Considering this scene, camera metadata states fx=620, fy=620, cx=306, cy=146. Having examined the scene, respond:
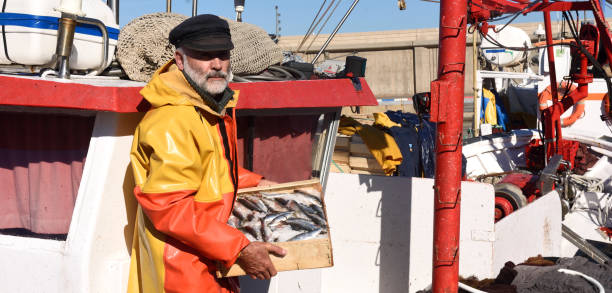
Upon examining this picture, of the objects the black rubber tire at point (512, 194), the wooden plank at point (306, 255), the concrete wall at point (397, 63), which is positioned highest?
the concrete wall at point (397, 63)

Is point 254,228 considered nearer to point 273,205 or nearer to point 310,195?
point 273,205

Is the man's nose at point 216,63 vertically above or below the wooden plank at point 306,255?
above

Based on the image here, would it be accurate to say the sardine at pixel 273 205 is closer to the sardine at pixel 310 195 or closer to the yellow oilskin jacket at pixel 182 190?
the sardine at pixel 310 195

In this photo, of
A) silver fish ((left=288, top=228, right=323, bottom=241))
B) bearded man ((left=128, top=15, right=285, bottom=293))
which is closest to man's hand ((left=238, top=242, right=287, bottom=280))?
bearded man ((left=128, top=15, right=285, bottom=293))

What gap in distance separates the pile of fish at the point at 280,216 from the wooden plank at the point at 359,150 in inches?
101

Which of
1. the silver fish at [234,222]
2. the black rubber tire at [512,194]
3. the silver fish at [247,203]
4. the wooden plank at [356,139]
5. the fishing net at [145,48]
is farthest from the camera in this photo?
the black rubber tire at [512,194]

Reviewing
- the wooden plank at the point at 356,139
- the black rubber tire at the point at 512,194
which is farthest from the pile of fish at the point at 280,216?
the black rubber tire at the point at 512,194

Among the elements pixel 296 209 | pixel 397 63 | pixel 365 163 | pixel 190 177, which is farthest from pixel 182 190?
pixel 397 63

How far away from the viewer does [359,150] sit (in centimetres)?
576

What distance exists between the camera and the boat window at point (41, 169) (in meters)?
3.06

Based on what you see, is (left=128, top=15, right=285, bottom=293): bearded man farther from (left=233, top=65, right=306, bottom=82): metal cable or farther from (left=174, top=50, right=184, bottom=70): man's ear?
(left=233, top=65, right=306, bottom=82): metal cable

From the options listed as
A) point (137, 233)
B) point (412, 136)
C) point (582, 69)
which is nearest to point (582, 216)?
point (582, 69)

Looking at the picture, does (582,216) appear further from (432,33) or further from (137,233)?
(432,33)

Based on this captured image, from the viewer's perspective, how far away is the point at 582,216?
8.76 m
